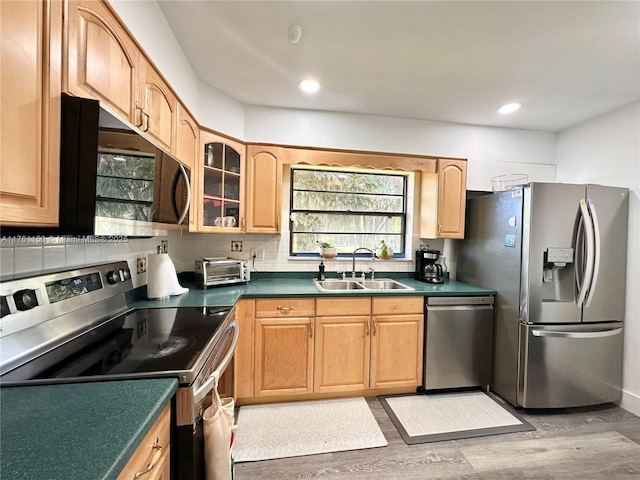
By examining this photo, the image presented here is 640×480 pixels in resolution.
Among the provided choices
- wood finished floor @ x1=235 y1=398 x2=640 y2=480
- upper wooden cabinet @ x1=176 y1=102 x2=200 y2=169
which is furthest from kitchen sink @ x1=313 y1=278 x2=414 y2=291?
upper wooden cabinet @ x1=176 y1=102 x2=200 y2=169

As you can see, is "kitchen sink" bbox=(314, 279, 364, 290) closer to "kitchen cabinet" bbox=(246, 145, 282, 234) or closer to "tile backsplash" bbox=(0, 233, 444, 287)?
"tile backsplash" bbox=(0, 233, 444, 287)

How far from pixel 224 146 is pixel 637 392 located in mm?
3789

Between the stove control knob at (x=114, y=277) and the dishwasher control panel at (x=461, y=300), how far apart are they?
2159 mm

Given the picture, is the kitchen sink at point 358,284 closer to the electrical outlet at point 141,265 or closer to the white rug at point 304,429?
the white rug at point 304,429

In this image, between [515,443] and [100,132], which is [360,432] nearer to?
[515,443]

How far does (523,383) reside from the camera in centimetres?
211

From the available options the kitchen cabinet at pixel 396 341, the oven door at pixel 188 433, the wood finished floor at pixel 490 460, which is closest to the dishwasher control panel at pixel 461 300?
the kitchen cabinet at pixel 396 341

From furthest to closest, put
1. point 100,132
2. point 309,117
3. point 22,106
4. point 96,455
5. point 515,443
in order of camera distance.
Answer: point 309,117 → point 515,443 → point 100,132 → point 22,106 → point 96,455

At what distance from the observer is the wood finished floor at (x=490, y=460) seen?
5.14ft

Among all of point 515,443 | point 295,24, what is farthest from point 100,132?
point 515,443

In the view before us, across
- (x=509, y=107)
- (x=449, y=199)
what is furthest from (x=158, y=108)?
(x=509, y=107)

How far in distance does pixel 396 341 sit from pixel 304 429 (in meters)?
0.95

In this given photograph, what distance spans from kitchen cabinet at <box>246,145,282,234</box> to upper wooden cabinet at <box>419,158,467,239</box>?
59.4 inches

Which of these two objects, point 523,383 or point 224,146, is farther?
point 224,146
